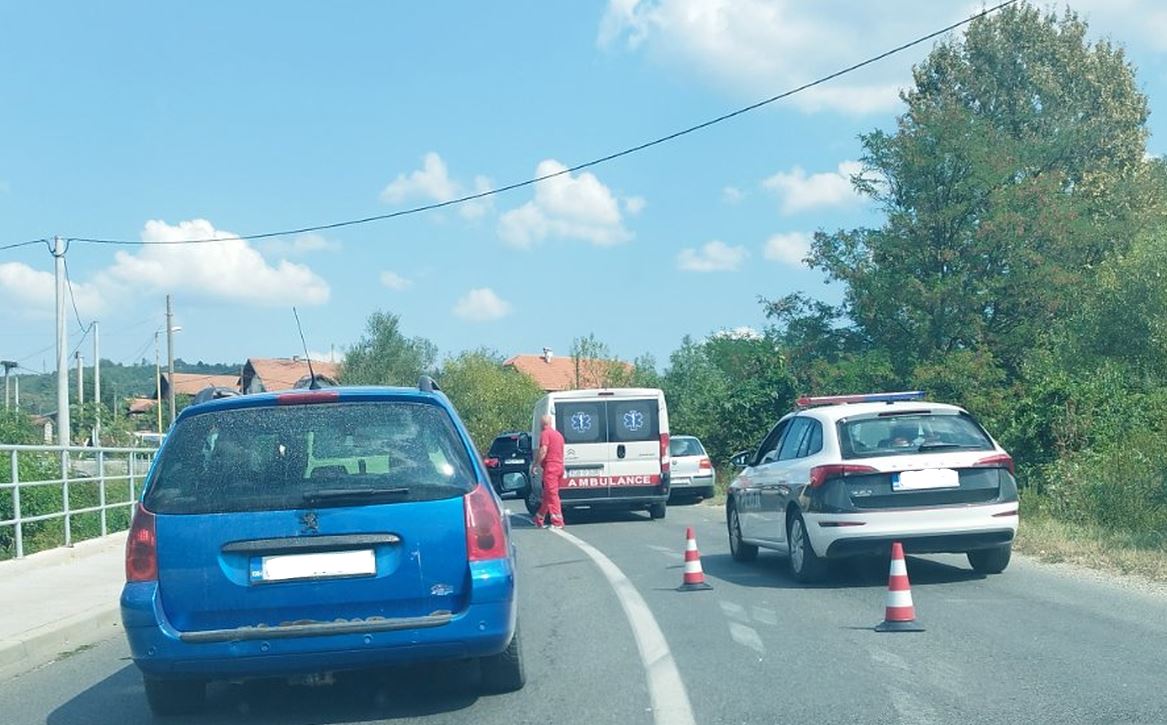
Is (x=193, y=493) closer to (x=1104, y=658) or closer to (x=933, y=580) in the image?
(x=1104, y=658)

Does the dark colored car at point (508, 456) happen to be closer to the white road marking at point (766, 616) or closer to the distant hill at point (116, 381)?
the white road marking at point (766, 616)

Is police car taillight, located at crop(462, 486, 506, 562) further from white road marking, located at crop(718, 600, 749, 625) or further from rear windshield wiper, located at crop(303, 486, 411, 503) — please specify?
white road marking, located at crop(718, 600, 749, 625)

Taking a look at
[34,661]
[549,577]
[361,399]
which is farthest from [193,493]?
[549,577]

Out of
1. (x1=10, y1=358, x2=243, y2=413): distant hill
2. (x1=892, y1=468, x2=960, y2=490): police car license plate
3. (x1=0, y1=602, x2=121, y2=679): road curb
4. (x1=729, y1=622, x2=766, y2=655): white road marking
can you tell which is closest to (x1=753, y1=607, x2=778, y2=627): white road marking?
(x1=729, y1=622, x2=766, y2=655): white road marking

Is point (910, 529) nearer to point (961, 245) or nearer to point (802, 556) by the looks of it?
point (802, 556)

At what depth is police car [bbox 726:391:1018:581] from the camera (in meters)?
10.6

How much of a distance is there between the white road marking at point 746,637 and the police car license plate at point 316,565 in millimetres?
2855

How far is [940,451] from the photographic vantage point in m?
10.9

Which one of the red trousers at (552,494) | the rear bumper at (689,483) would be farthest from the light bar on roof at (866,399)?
the rear bumper at (689,483)

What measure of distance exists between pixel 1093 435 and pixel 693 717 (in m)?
15.3

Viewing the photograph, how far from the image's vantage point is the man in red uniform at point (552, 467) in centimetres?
2000

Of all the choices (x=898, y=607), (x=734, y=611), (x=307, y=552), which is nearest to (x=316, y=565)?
(x=307, y=552)

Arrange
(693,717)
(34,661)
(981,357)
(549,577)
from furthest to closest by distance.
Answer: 1. (981,357)
2. (549,577)
3. (34,661)
4. (693,717)

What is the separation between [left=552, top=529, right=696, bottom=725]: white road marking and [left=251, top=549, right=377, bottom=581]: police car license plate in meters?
1.59
